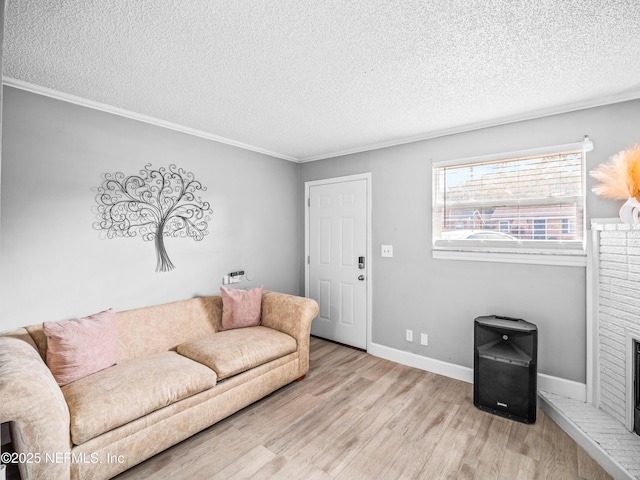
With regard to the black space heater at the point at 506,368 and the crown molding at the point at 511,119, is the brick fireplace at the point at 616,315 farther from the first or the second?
the crown molding at the point at 511,119

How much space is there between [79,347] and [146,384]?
54 centimetres

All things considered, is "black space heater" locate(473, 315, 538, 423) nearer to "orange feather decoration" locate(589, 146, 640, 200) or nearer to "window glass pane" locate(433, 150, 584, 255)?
"window glass pane" locate(433, 150, 584, 255)

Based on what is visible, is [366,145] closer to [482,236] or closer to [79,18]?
[482,236]

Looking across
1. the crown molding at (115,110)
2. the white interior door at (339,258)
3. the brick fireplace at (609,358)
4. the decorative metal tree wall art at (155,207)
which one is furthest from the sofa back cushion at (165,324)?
the brick fireplace at (609,358)

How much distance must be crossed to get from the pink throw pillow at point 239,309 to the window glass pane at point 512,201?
2.00m

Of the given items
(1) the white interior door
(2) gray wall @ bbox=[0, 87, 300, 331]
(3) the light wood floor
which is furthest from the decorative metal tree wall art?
(3) the light wood floor

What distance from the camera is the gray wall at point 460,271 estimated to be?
8.21 ft

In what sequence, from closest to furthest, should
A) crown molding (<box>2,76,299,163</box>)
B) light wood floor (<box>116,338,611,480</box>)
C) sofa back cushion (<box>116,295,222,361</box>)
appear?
light wood floor (<box>116,338,611,480</box>) → crown molding (<box>2,76,299,163</box>) → sofa back cushion (<box>116,295,222,361</box>)

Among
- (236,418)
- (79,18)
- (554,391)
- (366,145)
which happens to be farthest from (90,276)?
(554,391)

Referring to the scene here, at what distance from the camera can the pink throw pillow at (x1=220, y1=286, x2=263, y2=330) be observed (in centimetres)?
312

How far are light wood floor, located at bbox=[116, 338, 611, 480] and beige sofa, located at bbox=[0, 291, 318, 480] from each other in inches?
6.1

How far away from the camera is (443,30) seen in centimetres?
162

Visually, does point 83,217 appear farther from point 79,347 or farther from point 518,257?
point 518,257

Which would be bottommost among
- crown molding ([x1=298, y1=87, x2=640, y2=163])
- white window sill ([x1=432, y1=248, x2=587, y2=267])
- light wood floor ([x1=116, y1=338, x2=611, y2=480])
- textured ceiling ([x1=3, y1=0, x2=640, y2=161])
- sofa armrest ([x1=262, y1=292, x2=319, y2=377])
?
light wood floor ([x1=116, y1=338, x2=611, y2=480])
